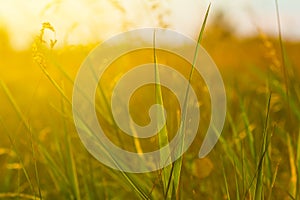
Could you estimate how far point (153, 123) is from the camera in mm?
1215

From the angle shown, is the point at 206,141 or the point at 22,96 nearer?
the point at 206,141

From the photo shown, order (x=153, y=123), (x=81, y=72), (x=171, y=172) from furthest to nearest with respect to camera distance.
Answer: (x=153, y=123)
(x=81, y=72)
(x=171, y=172)

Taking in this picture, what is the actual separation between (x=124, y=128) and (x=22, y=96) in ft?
8.75

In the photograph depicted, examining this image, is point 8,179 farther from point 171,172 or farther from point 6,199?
point 171,172

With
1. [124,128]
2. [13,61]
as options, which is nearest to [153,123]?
[124,128]

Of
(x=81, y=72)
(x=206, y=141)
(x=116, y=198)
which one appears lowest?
(x=116, y=198)

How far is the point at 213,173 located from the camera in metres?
1.32

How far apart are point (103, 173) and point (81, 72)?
0.53 metres

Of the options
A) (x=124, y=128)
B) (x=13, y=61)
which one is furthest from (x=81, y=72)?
(x=13, y=61)

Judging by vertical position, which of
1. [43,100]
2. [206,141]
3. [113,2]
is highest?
[43,100]

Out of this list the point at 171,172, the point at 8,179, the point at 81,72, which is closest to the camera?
the point at 171,172

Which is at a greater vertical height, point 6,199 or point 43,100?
point 43,100

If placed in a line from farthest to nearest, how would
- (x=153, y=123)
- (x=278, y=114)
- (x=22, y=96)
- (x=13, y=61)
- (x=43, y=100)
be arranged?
(x=13, y=61) < (x=22, y=96) < (x=43, y=100) < (x=278, y=114) < (x=153, y=123)

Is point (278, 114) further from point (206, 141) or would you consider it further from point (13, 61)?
point (13, 61)
